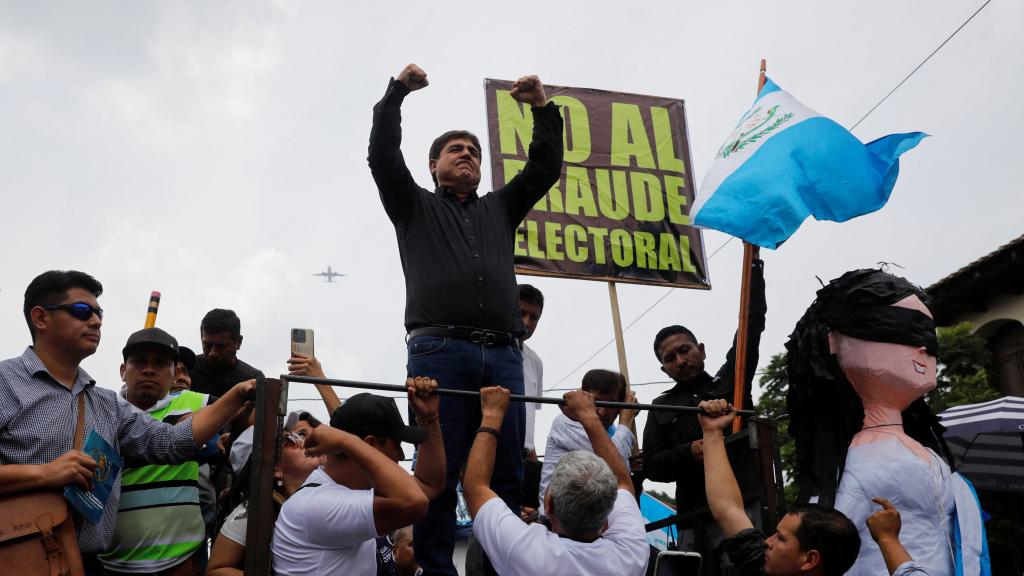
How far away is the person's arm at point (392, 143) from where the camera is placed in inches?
159

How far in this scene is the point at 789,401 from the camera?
4.43 m

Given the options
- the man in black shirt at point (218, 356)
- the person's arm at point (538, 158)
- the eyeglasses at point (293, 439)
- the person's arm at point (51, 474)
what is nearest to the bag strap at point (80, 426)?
the person's arm at point (51, 474)

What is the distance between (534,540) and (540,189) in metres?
1.96

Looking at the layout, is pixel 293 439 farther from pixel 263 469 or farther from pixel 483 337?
pixel 263 469

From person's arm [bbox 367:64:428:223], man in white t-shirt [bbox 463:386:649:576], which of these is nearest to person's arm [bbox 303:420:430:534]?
man in white t-shirt [bbox 463:386:649:576]

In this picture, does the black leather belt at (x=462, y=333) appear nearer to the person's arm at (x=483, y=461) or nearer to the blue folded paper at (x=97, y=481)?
the person's arm at (x=483, y=461)

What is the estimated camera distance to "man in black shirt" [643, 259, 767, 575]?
4621mm

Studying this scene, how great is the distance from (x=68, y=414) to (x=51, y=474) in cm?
36

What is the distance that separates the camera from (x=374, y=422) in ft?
10.8

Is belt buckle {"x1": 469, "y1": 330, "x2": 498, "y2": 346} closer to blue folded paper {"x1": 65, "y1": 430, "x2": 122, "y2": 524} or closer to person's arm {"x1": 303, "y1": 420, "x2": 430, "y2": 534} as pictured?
person's arm {"x1": 303, "y1": 420, "x2": 430, "y2": 534}

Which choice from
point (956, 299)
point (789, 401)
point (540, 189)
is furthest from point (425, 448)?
point (956, 299)

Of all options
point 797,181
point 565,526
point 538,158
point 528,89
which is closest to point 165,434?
point 565,526

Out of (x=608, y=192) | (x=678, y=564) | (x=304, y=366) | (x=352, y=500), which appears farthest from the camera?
(x=608, y=192)

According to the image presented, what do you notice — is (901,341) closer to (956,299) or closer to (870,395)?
(870,395)
